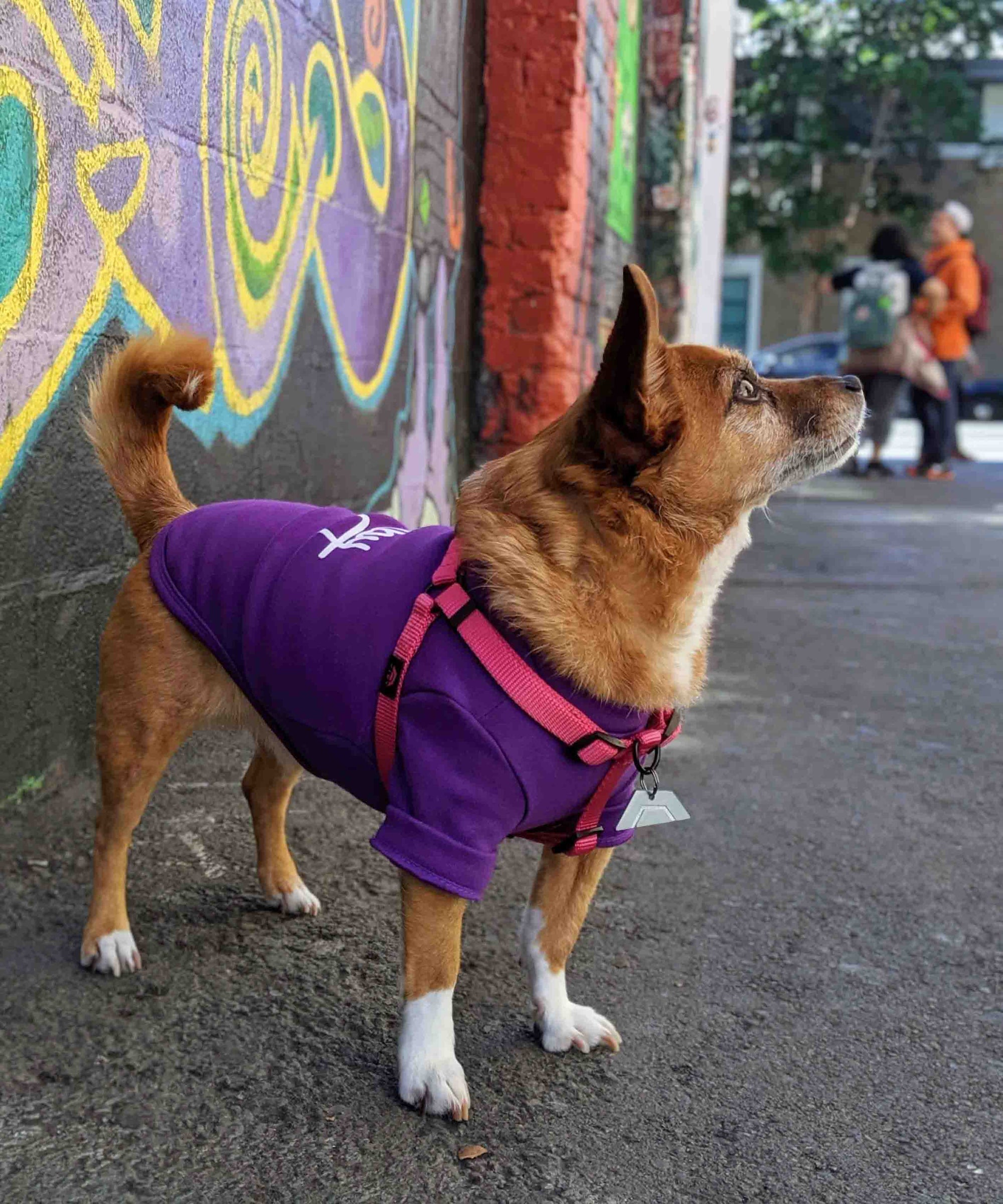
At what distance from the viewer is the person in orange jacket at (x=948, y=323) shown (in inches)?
525

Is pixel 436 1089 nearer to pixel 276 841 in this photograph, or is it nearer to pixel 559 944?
pixel 559 944

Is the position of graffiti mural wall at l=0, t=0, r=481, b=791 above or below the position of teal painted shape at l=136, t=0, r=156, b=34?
below

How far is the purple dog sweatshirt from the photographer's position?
2102 mm

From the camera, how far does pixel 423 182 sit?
5520 millimetres

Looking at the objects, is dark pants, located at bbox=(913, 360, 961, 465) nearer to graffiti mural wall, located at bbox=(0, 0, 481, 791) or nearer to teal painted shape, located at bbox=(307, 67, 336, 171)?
graffiti mural wall, located at bbox=(0, 0, 481, 791)

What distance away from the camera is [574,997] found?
259 cm

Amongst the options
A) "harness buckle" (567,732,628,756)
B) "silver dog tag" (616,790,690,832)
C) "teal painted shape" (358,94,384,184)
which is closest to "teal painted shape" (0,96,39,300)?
"harness buckle" (567,732,628,756)

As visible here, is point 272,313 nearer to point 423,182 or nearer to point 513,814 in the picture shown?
point 423,182

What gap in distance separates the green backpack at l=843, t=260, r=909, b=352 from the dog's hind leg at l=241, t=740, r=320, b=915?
36.2 feet

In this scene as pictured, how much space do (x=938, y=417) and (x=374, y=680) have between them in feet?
39.8

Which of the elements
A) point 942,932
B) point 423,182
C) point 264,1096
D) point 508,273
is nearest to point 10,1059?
point 264,1096

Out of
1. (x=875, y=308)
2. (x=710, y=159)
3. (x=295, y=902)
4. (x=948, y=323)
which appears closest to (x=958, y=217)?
(x=948, y=323)

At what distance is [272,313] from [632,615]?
2255 millimetres

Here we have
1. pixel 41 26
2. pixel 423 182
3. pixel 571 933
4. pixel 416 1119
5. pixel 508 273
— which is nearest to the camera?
pixel 416 1119
